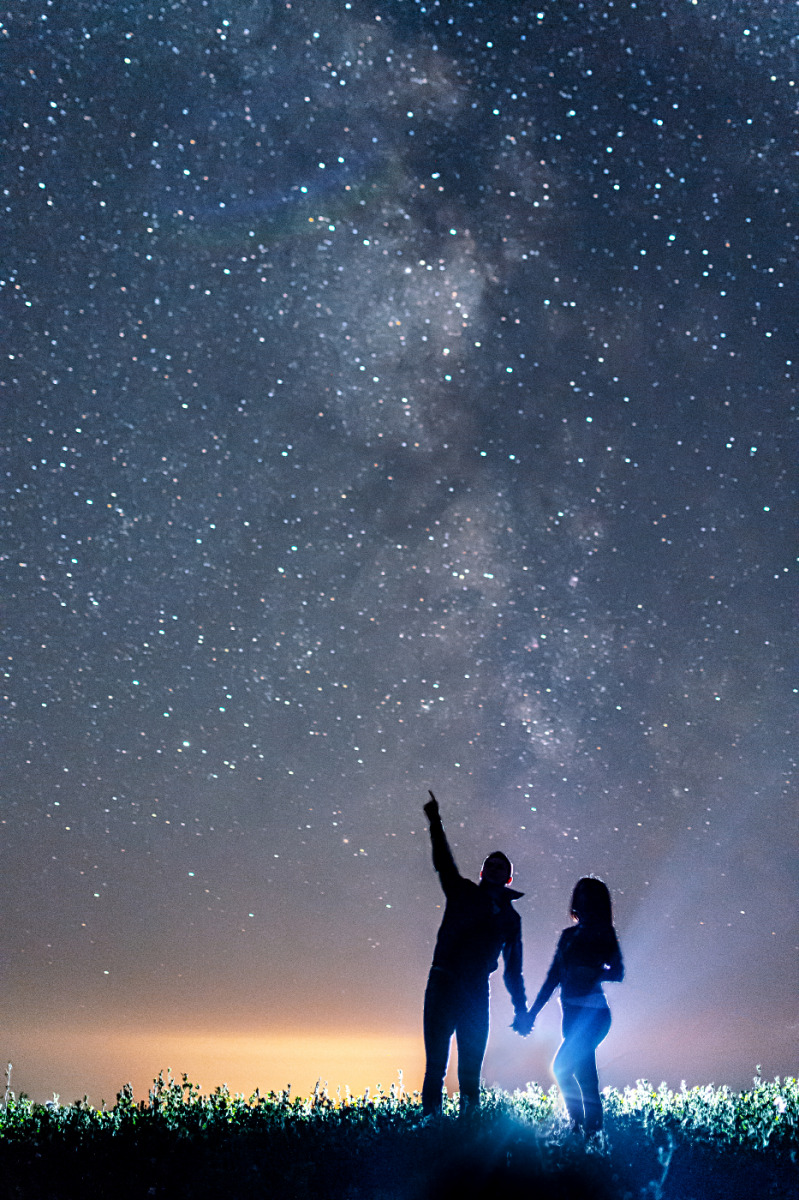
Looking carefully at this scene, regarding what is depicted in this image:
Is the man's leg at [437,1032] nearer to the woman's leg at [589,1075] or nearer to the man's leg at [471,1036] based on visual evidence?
the man's leg at [471,1036]

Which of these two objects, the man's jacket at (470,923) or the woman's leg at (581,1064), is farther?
the man's jacket at (470,923)

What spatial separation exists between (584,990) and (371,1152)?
1843mm

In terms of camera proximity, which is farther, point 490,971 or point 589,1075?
point 490,971

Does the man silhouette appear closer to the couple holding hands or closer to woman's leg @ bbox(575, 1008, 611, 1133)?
the couple holding hands

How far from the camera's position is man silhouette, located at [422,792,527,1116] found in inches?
247

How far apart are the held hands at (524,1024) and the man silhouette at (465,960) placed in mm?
46

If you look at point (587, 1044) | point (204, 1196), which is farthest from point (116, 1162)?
point (587, 1044)

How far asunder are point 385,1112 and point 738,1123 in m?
2.44

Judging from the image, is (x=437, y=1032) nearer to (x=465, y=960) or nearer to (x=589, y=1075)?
(x=465, y=960)

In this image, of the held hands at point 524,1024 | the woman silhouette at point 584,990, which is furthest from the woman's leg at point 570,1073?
the held hands at point 524,1024

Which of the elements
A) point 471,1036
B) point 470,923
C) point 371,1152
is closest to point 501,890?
point 470,923

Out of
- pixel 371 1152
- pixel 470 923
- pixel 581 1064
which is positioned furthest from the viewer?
pixel 470 923

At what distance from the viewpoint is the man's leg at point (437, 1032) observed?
6.23 metres

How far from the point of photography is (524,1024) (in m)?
6.71
